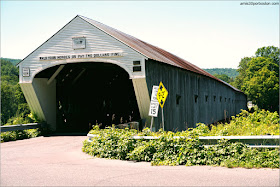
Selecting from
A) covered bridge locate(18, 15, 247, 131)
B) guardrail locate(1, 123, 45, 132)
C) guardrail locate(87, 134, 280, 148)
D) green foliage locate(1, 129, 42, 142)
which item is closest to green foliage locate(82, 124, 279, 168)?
guardrail locate(87, 134, 280, 148)

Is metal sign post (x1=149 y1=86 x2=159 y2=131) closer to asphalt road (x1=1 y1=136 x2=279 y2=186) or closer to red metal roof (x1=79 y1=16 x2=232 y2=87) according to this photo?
asphalt road (x1=1 y1=136 x2=279 y2=186)

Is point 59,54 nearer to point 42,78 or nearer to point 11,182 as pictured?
point 42,78

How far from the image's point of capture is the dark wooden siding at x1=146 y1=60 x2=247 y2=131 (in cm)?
1598

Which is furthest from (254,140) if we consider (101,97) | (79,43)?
(101,97)

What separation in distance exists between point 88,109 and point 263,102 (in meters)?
44.9

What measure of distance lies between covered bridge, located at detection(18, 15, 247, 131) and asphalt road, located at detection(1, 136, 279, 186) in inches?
251

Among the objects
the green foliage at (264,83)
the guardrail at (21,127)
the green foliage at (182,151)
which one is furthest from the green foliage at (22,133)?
the green foliage at (264,83)

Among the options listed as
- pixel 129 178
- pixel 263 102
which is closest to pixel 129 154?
pixel 129 178

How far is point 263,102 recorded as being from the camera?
192 feet

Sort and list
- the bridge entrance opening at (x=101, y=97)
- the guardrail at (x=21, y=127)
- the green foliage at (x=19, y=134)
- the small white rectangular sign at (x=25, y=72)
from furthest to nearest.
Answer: the bridge entrance opening at (x=101, y=97) → the small white rectangular sign at (x=25, y=72) → the green foliage at (x=19, y=134) → the guardrail at (x=21, y=127)

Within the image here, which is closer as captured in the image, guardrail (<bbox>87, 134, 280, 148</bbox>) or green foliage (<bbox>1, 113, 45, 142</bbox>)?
guardrail (<bbox>87, 134, 280, 148</bbox>)

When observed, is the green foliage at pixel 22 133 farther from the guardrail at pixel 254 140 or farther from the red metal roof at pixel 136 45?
the guardrail at pixel 254 140

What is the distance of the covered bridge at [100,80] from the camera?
15156 millimetres

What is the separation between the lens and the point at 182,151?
8.18m
